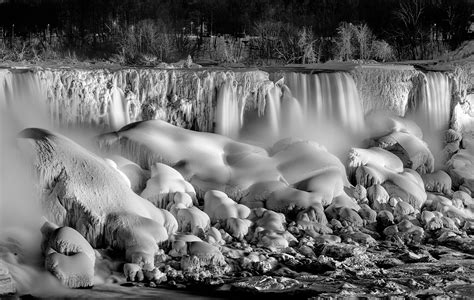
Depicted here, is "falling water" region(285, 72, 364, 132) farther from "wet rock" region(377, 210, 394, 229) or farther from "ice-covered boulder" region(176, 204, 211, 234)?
"ice-covered boulder" region(176, 204, 211, 234)

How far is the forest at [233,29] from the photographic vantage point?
32906 mm

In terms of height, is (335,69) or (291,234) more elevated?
(335,69)

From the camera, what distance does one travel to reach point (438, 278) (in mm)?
12539

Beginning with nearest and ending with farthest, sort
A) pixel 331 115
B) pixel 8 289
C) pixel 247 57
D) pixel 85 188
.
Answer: pixel 8 289, pixel 85 188, pixel 331 115, pixel 247 57

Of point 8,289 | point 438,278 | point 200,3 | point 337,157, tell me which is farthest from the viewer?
point 200,3

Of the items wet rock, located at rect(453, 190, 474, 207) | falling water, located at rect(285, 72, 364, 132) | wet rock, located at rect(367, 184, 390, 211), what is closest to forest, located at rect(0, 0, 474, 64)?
falling water, located at rect(285, 72, 364, 132)

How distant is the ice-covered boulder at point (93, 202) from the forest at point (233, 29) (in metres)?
16.7

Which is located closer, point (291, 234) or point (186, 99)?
point (291, 234)

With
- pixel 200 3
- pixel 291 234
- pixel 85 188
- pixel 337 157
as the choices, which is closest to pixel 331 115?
pixel 337 157

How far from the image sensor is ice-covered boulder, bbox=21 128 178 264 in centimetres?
1321

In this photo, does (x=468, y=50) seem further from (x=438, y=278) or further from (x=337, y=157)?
(x=438, y=278)

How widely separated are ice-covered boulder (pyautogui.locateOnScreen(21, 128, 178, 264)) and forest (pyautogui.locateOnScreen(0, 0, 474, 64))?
16728mm

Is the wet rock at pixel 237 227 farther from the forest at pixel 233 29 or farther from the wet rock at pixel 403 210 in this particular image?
the forest at pixel 233 29

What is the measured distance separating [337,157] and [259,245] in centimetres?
539
